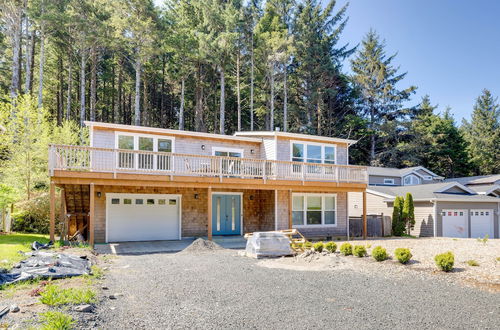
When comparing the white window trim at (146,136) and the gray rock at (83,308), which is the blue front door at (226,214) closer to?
the white window trim at (146,136)

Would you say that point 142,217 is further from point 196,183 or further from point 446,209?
point 446,209

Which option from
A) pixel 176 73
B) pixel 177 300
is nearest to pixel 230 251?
pixel 177 300

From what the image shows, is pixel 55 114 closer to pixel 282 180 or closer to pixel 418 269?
pixel 282 180

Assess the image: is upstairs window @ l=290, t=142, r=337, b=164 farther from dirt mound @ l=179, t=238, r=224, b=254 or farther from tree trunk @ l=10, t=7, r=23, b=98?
tree trunk @ l=10, t=7, r=23, b=98

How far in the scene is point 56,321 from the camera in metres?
4.21

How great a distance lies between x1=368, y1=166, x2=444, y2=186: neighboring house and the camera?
27500 mm

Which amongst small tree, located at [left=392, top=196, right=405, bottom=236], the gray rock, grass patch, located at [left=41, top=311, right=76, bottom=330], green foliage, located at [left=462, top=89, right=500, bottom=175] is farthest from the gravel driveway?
green foliage, located at [left=462, top=89, right=500, bottom=175]

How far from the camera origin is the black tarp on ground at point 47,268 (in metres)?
6.66

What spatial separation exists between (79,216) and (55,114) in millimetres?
22829

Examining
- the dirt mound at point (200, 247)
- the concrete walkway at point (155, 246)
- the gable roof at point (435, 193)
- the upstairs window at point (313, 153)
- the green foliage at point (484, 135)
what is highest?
the green foliage at point (484, 135)

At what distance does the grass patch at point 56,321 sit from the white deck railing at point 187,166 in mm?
8056

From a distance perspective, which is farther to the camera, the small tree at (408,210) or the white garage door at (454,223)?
the white garage door at (454,223)

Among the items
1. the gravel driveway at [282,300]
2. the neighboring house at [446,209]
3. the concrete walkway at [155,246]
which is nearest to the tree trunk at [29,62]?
the concrete walkway at [155,246]

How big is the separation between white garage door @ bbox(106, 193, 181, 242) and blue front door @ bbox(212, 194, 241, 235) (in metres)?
1.69
